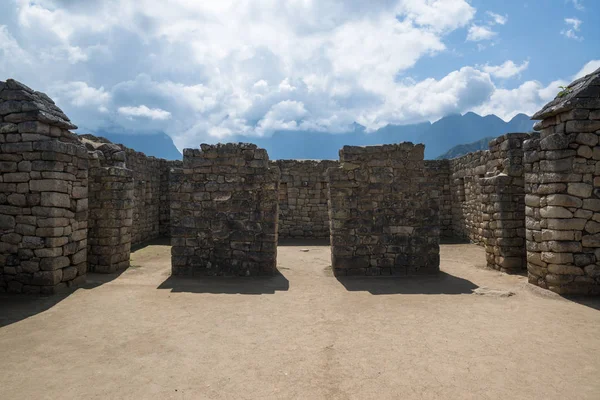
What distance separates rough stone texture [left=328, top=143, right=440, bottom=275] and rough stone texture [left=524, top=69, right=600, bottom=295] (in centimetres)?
256

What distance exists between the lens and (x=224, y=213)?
877cm

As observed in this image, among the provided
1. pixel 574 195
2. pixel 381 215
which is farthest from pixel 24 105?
pixel 574 195

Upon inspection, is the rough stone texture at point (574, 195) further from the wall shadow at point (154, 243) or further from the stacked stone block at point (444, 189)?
the wall shadow at point (154, 243)

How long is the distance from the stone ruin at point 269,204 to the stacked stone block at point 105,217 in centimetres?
3

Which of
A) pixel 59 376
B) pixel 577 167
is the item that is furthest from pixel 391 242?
pixel 59 376

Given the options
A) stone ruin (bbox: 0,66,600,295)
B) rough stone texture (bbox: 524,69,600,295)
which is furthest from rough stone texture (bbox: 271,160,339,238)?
rough stone texture (bbox: 524,69,600,295)

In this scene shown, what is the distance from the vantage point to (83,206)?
25.4 feet

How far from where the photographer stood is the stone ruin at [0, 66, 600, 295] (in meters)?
6.68

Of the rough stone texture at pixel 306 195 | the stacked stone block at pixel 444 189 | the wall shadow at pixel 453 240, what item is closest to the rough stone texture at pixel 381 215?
the wall shadow at pixel 453 240

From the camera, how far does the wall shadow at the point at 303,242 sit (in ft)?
49.5

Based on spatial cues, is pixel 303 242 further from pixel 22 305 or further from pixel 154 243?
pixel 22 305

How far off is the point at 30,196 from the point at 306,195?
11.3 metres

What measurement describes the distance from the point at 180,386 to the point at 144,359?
36.2 inches

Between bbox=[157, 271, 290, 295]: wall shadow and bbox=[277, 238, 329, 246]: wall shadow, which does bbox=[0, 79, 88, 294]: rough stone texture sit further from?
bbox=[277, 238, 329, 246]: wall shadow
